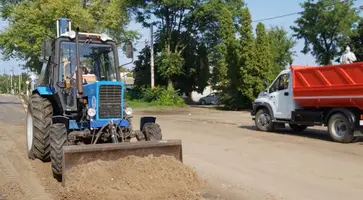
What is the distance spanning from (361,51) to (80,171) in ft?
128

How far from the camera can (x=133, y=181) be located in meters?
6.72

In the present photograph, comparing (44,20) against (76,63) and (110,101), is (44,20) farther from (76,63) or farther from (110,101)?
(110,101)

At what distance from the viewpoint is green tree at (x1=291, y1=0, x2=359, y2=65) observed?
4022 cm

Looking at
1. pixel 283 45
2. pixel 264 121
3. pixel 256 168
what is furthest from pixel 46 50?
pixel 283 45

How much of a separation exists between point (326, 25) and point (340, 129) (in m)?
29.4

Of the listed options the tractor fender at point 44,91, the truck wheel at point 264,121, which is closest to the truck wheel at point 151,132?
the tractor fender at point 44,91

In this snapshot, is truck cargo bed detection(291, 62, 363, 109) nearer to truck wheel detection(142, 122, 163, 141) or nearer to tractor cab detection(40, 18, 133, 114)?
truck wheel detection(142, 122, 163, 141)

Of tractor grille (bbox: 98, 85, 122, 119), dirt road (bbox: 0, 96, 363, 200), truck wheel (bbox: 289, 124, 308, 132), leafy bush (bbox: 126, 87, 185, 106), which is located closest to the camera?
dirt road (bbox: 0, 96, 363, 200)

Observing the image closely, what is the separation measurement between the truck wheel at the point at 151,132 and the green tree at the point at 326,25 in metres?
35.3

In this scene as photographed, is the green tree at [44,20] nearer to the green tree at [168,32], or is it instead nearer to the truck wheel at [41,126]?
the green tree at [168,32]

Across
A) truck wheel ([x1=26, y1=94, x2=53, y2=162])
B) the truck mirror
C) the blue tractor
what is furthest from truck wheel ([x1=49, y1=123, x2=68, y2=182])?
the truck mirror

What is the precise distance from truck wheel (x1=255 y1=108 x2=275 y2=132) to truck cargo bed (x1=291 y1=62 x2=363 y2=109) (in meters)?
1.69

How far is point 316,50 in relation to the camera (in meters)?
42.9

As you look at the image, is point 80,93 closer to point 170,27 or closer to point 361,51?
point 170,27
